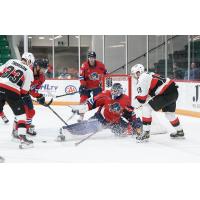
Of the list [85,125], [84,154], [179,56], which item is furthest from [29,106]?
[179,56]

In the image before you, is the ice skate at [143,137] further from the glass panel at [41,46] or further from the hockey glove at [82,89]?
the glass panel at [41,46]

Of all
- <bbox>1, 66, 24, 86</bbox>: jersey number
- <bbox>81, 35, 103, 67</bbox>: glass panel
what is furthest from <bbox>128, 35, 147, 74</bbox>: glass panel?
<bbox>1, 66, 24, 86</bbox>: jersey number

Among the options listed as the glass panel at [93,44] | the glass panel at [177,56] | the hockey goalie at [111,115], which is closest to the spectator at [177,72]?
the glass panel at [177,56]

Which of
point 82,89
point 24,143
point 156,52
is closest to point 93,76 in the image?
point 82,89

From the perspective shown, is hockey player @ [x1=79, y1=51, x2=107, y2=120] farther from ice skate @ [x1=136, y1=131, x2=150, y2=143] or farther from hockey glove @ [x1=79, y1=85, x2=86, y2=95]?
ice skate @ [x1=136, y1=131, x2=150, y2=143]

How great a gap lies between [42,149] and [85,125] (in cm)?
52

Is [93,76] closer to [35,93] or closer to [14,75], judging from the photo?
[35,93]

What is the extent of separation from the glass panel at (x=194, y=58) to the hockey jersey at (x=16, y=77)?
134 inches

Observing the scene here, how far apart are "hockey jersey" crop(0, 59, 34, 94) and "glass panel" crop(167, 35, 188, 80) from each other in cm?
356

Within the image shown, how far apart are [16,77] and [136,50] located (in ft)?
16.4

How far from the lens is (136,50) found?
8.01 meters

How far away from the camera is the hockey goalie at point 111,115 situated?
3.77 m

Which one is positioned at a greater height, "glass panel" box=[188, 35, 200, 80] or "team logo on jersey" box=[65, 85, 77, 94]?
"glass panel" box=[188, 35, 200, 80]

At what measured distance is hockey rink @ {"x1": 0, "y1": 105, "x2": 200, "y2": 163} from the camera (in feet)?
10.3
